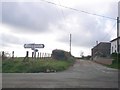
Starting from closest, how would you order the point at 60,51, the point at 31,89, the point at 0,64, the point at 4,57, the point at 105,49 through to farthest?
the point at 31,89 → the point at 0,64 → the point at 4,57 → the point at 60,51 → the point at 105,49

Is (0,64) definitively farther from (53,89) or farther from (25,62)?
(53,89)

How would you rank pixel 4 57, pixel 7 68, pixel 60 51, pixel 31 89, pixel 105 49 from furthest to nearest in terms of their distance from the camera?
1. pixel 105 49
2. pixel 60 51
3. pixel 4 57
4. pixel 7 68
5. pixel 31 89

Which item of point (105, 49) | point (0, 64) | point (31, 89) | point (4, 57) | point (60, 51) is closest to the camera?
point (31, 89)

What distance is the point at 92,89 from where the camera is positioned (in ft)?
52.9

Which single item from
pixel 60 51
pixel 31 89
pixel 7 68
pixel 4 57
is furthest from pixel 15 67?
pixel 60 51

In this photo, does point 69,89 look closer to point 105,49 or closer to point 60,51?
point 60,51

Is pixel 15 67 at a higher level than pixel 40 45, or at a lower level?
lower

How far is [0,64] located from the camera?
37.2 metres

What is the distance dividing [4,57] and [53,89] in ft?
84.8

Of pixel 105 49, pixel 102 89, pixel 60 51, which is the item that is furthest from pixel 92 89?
pixel 105 49

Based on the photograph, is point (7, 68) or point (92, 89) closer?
point (92, 89)

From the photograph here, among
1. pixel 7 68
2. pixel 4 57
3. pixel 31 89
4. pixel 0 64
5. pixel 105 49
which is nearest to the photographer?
pixel 31 89

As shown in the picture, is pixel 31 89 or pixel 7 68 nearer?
pixel 31 89

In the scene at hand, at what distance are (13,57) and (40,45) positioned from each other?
5125mm
